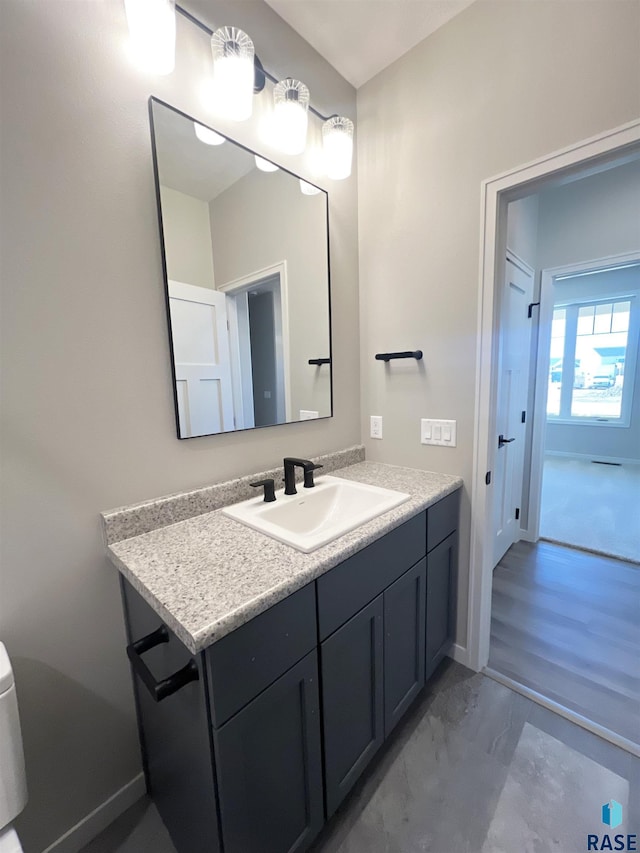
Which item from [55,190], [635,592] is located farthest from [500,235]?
[635,592]

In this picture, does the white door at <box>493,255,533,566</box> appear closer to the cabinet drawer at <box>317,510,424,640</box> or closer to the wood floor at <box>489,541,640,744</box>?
the wood floor at <box>489,541,640,744</box>

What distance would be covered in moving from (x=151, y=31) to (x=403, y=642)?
2.07 m

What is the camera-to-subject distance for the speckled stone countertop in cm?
70

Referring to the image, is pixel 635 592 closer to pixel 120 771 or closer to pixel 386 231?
pixel 386 231

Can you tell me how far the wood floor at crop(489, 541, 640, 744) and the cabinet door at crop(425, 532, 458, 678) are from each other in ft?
1.05

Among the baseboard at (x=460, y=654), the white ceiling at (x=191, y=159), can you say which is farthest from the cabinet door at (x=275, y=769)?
the white ceiling at (x=191, y=159)

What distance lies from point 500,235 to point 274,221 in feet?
3.03

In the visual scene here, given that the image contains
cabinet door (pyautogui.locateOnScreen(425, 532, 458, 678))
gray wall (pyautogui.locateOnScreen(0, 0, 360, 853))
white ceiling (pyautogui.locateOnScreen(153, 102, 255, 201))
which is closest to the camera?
gray wall (pyautogui.locateOnScreen(0, 0, 360, 853))

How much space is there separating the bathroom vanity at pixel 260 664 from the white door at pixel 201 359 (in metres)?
0.35

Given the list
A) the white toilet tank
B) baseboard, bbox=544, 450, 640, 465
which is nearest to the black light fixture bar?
the white toilet tank

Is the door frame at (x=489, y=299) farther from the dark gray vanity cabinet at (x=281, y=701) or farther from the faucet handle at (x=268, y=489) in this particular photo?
the faucet handle at (x=268, y=489)

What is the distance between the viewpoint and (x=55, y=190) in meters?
0.90

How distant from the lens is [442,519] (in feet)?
4.75

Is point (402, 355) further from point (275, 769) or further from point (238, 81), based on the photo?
point (275, 769)
